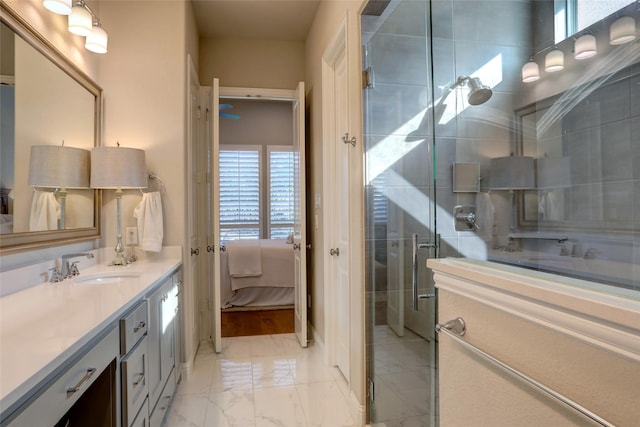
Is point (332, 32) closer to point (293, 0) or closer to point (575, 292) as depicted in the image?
point (293, 0)

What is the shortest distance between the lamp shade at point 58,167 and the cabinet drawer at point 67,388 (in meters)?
1.03

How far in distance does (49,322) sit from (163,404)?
1068 mm

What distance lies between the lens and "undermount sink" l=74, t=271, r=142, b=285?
193 centimetres

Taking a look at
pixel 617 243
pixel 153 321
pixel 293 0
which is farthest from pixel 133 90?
pixel 617 243

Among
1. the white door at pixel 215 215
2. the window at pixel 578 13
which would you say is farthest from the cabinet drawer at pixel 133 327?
the window at pixel 578 13

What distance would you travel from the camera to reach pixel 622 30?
1.56 m

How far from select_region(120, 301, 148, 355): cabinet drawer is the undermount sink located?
43 centimetres

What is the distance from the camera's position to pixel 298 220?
10.7 feet

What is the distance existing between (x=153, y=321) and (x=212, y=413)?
0.78 metres

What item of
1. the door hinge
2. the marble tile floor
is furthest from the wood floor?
the door hinge

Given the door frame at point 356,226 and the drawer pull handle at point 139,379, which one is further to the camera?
the door frame at point 356,226

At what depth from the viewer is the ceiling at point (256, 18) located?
2.97 m

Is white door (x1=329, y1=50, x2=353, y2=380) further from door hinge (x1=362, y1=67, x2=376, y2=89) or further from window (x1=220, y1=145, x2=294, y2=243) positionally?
window (x1=220, y1=145, x2=294, y2=243)

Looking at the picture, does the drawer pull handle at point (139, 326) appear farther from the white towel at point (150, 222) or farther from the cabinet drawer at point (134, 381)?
the white towel at point (150, 222)
